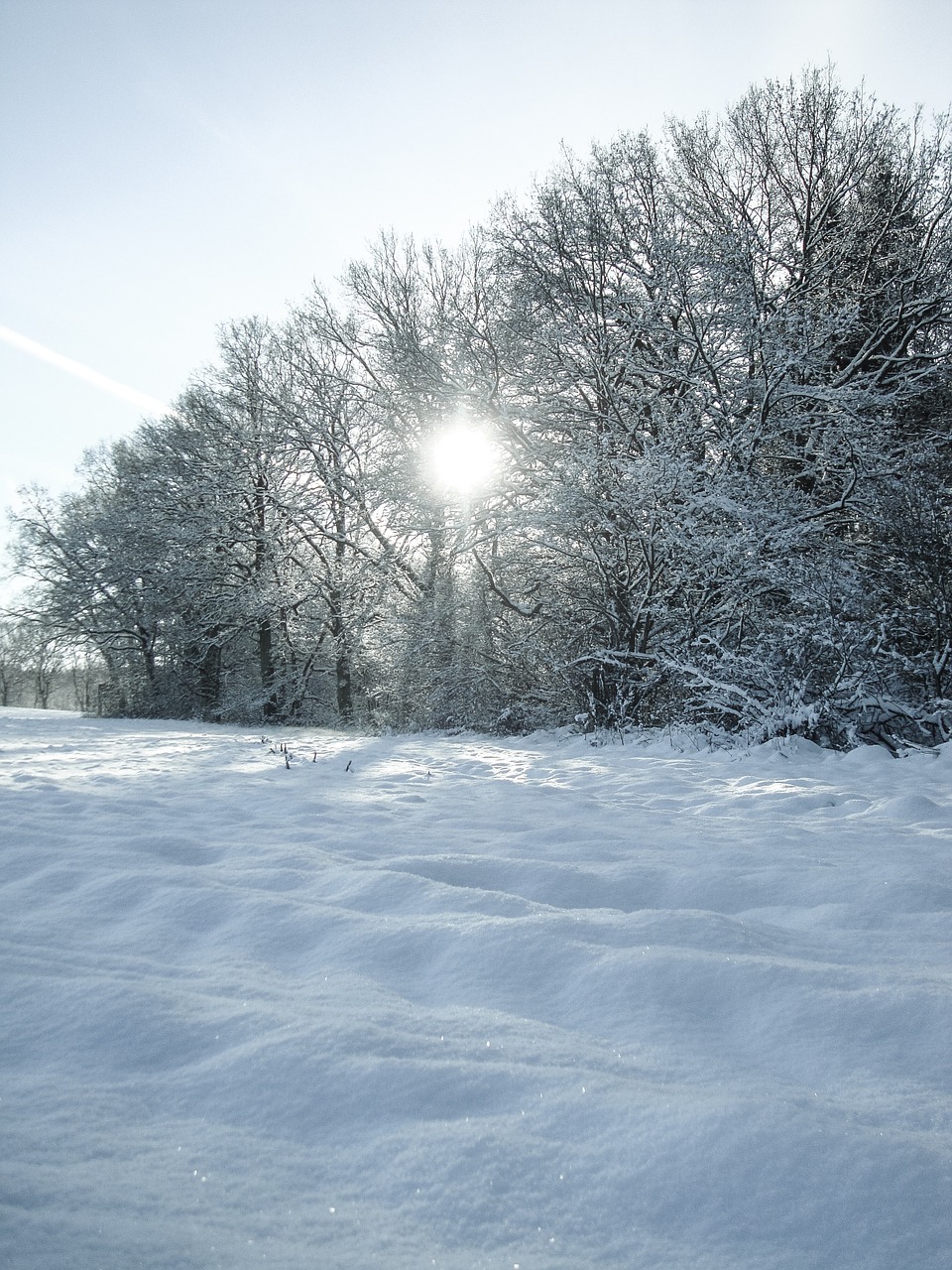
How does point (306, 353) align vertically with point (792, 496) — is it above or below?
above

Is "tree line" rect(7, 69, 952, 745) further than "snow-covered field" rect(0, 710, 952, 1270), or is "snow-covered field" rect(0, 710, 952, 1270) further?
"tree line" rect(7, 69, 952, 745)

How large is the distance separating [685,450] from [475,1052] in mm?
8263

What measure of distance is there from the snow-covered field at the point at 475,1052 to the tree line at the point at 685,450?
4.31 meters

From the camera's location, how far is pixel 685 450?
859 centimetres

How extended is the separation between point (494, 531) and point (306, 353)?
331 inches

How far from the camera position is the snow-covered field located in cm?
89

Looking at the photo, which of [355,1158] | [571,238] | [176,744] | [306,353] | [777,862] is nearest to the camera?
[355,1158]

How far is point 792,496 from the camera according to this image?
8.34 metres

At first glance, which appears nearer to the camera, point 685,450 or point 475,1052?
point 475,1052

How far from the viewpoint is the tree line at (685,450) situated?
23.9 feet

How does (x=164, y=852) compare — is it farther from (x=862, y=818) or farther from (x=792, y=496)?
(x=792, y=496)

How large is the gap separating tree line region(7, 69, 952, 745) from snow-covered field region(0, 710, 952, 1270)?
4.31 metres

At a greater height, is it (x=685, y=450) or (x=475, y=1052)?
(x=685, y=450)

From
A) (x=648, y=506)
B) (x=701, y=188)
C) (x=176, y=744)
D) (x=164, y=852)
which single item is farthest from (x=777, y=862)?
(x=701, y=188)
